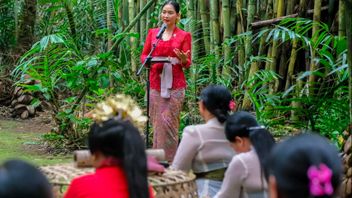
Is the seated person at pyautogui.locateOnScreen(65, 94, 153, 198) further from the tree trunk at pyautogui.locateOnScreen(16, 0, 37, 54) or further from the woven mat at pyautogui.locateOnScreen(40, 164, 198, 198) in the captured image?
the tree trunk at pyautogui.locateOnScreen(16, 0, 37, 54)

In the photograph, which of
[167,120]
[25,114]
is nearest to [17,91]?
[25,114]

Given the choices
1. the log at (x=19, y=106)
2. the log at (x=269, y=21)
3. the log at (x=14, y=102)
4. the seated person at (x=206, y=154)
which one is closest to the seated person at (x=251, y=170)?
the seated person at (x=206, y=154)

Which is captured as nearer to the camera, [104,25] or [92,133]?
[92,133]

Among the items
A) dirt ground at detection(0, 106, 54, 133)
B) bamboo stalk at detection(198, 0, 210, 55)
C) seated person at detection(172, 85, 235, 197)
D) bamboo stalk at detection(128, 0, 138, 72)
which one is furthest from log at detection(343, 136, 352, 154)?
dirt ground at detection(0, 106, 54, 133)

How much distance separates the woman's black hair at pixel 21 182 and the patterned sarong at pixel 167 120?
13.8 feet

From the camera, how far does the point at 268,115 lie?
229 inches

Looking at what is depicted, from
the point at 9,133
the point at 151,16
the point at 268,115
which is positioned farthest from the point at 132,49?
the point at 268,115

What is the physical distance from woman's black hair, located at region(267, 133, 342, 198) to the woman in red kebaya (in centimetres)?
79

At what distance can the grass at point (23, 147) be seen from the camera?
22.2 feet

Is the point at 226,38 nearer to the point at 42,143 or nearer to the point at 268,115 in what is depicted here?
the point at 268,115

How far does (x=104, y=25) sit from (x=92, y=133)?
279 inches

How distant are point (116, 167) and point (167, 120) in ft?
11.2

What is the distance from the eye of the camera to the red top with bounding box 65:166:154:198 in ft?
8.34

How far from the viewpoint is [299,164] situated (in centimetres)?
179
